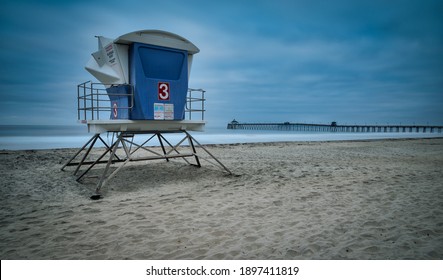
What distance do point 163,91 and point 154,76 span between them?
45 centimetres

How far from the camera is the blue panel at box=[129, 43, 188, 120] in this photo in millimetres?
6641

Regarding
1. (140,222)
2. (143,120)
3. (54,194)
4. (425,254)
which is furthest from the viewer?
(143,120)

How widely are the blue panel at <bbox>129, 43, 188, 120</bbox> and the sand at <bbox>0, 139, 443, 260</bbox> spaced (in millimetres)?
2129

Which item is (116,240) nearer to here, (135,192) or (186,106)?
(135,192)

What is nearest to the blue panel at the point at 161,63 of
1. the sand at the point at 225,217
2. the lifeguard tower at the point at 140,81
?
the lifeguard tower at the point at 140,81

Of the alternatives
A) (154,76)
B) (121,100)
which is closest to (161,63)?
(154,76)

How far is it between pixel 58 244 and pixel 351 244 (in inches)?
156

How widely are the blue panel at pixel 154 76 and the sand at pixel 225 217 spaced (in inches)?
83.8

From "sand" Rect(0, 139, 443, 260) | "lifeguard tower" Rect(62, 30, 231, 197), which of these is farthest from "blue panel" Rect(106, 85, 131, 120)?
"sand" Rect(0, 139, 443, 260)

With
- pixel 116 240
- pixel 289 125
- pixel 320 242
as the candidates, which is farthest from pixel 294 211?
pixel 289 125

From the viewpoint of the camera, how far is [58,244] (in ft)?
11.8

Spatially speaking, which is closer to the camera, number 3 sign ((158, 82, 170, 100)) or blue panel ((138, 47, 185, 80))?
blue panel ((138, 47, 185, 80))

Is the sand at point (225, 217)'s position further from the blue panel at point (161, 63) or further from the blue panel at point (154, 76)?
the blue panel at point (161, 63)

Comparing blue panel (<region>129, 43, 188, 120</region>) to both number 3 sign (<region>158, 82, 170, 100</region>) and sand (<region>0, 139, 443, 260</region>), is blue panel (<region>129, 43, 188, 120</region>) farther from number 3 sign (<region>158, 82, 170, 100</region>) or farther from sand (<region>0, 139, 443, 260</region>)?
sand (<region>0, 139, 443, 260</region>)
